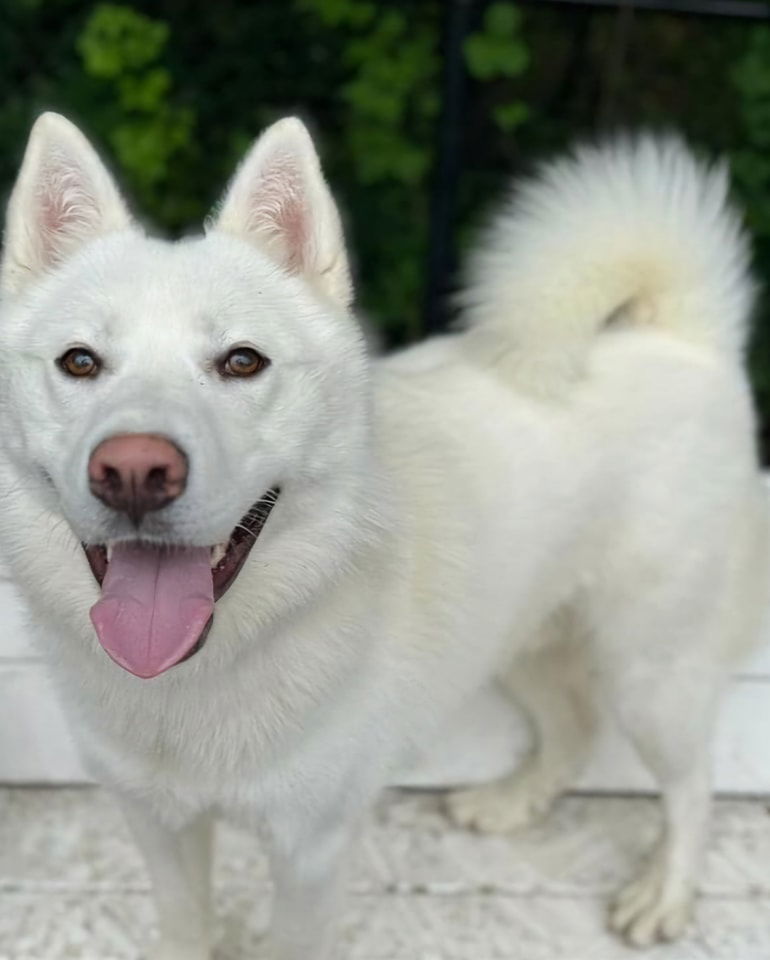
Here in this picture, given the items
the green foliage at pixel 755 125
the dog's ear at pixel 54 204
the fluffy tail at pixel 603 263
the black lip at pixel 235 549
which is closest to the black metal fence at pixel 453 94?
the green foliage at pixel 755 125

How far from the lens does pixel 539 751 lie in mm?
1963

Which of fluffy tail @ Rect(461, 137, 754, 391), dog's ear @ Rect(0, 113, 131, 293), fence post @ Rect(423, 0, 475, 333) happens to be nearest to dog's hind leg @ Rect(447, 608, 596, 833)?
fluffy tail @ Rect(461, 137, 754, 391)

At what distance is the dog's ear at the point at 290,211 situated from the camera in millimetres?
1094

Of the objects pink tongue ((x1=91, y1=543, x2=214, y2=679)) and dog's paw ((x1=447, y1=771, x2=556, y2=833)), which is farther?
dog's paw ((x1=447, y1=771, x2=556, y2=833))

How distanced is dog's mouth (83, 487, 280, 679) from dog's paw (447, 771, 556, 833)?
1.04 meters

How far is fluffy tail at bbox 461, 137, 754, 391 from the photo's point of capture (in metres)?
1.45

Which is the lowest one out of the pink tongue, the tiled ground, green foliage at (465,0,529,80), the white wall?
the tiled ground

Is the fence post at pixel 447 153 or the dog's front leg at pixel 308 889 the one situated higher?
the fence post at pixel 447 153

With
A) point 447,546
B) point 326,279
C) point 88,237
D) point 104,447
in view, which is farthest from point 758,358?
point 104,447

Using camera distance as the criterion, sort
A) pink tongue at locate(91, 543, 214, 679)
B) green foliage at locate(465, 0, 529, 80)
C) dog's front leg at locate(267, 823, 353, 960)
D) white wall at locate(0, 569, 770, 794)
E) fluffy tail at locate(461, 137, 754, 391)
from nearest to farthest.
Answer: pink tongue at locate(91, 543, 214, 679) < dog's front leg at locate(267, 823, 353, 960) < fluffy tail at locate(461, 137, 754, 391) < white wall at locate(0, 569, 770, 794) < green foliage at locate(465, 0, 529, 80)

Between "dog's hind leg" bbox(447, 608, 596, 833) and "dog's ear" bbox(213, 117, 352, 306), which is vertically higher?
"dog's ear" bbox(213, 117, 352, 306)

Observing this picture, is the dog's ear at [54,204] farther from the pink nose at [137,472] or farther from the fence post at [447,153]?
the fence post at [447,153]

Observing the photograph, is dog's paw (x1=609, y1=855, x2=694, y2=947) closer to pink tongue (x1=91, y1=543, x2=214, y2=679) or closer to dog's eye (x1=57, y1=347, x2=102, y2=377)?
pink tongue (x1=91, y1=543, x2=214, y2=679)

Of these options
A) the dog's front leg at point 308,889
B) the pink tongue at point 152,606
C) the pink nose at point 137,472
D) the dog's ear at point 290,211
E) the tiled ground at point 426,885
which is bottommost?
the tiled ground at point 426,885
